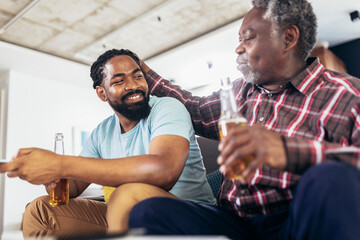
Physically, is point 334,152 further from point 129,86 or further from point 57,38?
point 57,38

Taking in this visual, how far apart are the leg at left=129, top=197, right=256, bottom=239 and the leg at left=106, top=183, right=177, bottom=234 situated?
0.04 meters

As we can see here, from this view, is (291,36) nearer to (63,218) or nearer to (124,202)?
(124,202)

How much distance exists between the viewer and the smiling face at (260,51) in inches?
52.9

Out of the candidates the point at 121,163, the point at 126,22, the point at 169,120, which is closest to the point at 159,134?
the point at 169,120

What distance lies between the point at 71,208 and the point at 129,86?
2.07 feet

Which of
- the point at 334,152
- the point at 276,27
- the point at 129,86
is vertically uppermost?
the point at 276,27

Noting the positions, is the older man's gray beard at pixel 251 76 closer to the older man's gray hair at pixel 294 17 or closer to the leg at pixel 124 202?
the older man's gray hair at pixel 294 17

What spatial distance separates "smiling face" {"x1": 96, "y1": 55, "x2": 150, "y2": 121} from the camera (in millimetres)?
1585

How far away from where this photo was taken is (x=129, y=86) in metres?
1.64

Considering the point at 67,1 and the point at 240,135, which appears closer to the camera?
the point at 240,135

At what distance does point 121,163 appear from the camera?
3.60ft

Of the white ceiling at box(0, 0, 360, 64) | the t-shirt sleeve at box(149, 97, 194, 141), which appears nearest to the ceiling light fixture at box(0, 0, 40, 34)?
the white ceiling at box(0, 0, 360, 64)

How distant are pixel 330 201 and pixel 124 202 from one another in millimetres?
543

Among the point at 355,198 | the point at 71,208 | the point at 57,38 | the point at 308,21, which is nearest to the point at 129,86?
the point at 71,208
